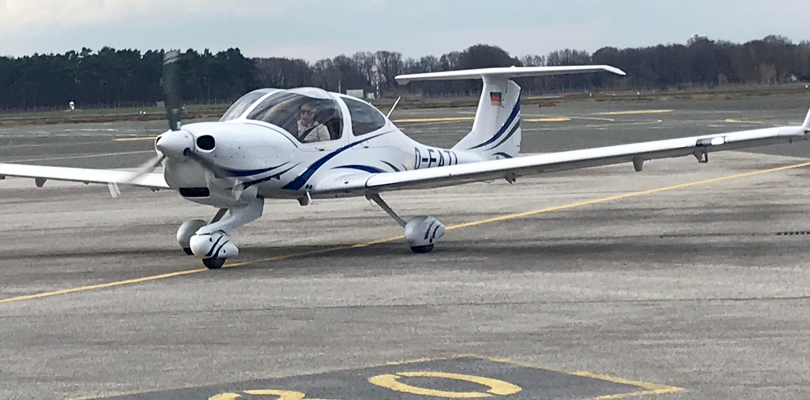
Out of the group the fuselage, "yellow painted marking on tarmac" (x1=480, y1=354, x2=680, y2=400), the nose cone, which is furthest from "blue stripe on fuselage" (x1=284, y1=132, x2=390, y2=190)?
"yellow painted marking on tarmac" (x1=480, y1=354, x2=680, y2=400)

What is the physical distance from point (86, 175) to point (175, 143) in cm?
400

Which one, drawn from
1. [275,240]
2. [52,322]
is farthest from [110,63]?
[52,322]

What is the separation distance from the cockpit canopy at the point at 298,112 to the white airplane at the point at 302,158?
0.04 ft

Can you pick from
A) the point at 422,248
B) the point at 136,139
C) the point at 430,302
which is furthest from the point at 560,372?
the point at 136,139

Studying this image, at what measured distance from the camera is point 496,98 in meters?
17.6

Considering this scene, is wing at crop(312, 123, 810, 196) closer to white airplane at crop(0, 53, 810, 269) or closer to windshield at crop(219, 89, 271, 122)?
white airplane at crop(0, 53, 810, 269)

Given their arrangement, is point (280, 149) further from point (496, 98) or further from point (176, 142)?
point (496, 98)

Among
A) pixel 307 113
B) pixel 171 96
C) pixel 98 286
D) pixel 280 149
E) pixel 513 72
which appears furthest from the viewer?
pixel 513 72

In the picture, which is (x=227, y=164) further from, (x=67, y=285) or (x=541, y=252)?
(x=541, y=252)

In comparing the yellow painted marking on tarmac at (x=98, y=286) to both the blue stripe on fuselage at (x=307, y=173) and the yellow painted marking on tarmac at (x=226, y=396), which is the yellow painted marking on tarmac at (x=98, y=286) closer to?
the blue stripe on fuselage at (x=307, y=173)

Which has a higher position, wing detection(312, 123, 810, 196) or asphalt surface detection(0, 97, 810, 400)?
wing detection(312, 123, 810, 196)

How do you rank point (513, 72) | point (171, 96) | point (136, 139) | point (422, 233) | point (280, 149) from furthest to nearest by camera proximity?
point (136, 139) < point (513, 72) < point (422, 233) < point (280, 149) < point (171, 96)

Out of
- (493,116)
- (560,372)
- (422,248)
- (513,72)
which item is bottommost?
(422,248)

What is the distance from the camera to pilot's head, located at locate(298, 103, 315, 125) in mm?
13812
